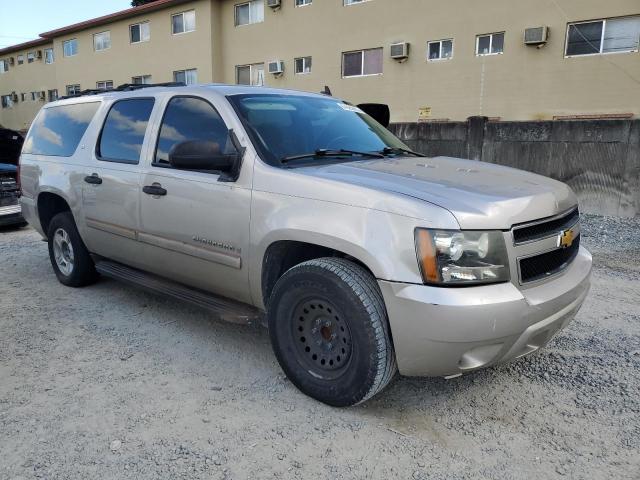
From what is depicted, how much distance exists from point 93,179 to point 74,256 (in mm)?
991

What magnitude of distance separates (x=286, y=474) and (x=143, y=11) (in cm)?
2538

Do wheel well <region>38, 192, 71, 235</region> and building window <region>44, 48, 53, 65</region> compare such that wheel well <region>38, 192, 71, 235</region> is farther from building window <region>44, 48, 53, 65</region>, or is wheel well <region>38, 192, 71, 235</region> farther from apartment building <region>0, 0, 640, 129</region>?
building window <region>44, 48, 53, 65</region>

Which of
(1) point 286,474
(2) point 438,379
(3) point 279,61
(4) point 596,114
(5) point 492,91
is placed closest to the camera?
(1) point 286,474

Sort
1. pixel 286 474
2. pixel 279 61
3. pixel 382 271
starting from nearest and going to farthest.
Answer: pixel 286 474, pixel 382 271, pixel 279 61

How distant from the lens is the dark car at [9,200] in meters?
7.85

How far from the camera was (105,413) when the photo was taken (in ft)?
9.18

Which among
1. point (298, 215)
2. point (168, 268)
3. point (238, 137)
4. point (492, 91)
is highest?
point (492, 91)

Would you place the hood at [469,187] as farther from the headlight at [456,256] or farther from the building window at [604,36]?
the building window at [604,36]

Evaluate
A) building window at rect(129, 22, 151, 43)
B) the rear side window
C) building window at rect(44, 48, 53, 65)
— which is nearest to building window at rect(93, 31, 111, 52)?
building window at rect(129, 22, 151, 43)

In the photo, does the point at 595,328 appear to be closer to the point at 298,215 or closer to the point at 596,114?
the point at 298,215

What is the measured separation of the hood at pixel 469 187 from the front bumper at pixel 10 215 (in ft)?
22.1

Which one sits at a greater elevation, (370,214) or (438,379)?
(370,214)

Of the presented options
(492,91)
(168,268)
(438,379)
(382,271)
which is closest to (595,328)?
(438,379)

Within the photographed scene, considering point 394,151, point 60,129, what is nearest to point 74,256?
point 60,129
